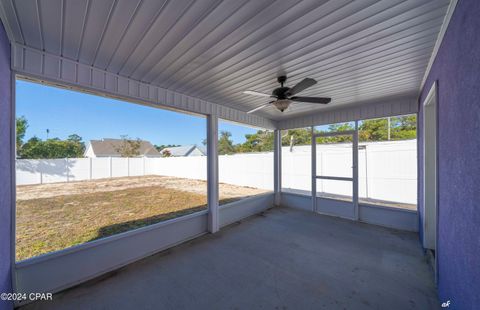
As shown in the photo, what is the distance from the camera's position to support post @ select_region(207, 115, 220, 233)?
367 centimetres

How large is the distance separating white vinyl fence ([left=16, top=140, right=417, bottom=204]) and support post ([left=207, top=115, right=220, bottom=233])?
9.11 ft

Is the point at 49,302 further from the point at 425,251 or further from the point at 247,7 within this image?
the point at 425,251

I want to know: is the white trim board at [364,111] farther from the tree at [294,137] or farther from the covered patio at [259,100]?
the tree at [294,137]

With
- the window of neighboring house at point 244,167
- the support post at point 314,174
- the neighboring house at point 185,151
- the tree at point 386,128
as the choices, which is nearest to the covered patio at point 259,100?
the tree at point 386,128

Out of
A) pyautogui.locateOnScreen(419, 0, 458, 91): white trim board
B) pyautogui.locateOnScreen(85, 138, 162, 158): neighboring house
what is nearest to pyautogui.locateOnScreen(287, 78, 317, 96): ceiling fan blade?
pyautogui.locateOnScreen(419, 0, 458, 91): white trim board

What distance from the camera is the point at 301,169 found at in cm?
563

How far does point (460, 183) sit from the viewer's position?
1.25 m

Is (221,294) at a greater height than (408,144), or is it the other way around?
(408,144)

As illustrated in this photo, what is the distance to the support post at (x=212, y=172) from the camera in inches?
145

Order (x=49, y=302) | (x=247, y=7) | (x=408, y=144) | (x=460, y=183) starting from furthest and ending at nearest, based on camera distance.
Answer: (x=408, y=144), (x=49, y=302), (x=247, y=7), (x=460, y=183)

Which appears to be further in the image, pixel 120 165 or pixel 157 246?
pixel 120 165

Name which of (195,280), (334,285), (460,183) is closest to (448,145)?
(460,183)

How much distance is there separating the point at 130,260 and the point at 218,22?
3.09 meters

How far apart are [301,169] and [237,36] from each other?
4621 millimetres
